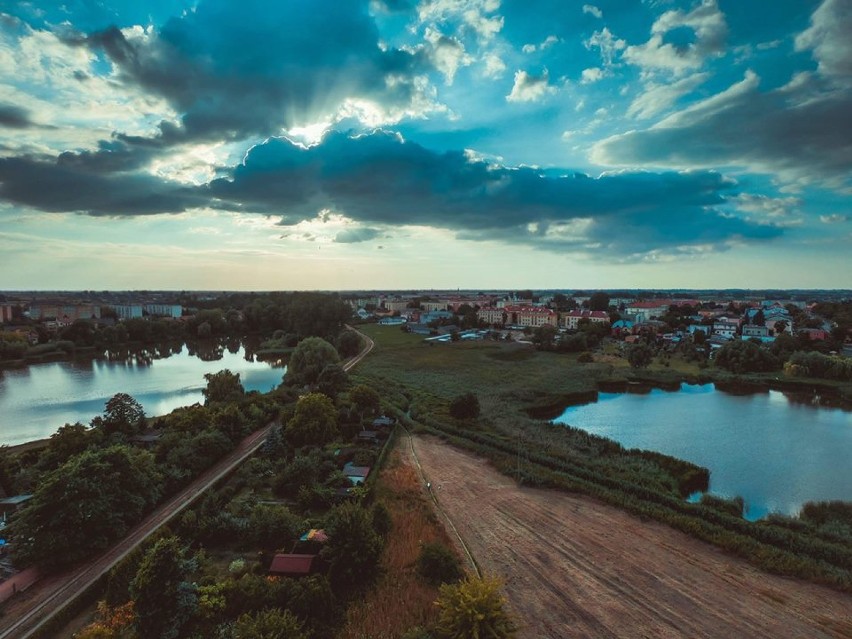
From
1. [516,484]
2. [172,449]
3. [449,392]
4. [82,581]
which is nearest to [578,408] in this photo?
[449,392]

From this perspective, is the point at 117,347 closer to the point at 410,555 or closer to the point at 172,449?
the point at 172,449

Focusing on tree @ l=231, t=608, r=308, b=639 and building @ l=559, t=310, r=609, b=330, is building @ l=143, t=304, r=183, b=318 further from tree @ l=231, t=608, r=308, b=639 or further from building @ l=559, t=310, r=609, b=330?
tree @ l=231, t=608, r=308, b=639

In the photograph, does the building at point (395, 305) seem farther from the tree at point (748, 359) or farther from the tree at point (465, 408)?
the tree at point (465, 408)

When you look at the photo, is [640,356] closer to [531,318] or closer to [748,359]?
[748,359]

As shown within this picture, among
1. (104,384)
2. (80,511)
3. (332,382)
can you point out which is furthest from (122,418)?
(104,384)

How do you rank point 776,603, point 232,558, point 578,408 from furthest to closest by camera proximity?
point 578,408 → point 232,558 → point 776,603

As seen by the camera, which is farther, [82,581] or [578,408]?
[578,408]

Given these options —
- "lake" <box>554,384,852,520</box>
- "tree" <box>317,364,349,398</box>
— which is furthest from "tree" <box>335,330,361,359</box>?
"lake" <box>554,384,852,520</box>
